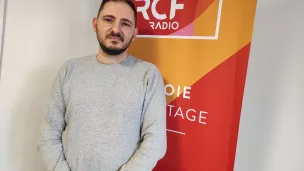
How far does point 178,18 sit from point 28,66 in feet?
2.73

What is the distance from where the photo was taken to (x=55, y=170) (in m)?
0.99

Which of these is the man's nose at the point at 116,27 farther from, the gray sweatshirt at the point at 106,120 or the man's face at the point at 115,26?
the gray sweatshirt at the point at 106,120

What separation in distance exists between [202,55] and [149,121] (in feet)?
1.34

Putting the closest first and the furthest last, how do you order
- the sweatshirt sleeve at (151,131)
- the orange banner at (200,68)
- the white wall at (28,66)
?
the sweatshirt sleeve at (151,131) < the orange banner at (200,68) < the white wall at (28,66)

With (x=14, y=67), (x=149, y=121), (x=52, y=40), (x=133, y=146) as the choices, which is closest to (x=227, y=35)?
(x=149, y=121)

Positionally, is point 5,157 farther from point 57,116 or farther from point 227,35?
point 227,35

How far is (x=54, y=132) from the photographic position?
106 centimetres

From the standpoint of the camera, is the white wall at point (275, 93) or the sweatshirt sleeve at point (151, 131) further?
the white wall at point (275, 93)

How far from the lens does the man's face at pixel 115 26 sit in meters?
1.01

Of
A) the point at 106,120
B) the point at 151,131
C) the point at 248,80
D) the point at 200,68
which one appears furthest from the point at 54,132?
the point at 248,80

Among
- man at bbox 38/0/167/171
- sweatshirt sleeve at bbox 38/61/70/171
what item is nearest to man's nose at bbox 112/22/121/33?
man at bbox 38/0/167/171

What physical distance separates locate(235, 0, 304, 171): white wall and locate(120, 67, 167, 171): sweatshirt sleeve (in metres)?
0.46

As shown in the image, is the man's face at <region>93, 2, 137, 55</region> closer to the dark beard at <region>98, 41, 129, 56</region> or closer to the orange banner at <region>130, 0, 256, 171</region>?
the dark beard at <region>98, 41, 129, 56</region>

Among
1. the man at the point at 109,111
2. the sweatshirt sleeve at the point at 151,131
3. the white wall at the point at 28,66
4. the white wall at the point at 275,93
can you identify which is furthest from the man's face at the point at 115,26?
the white wall at the point at 275,93
